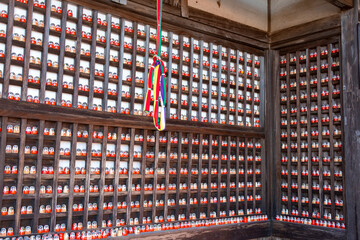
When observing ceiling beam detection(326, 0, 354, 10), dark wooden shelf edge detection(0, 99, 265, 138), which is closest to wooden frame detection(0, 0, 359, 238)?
dark wooden shelf edge detection(0, 99, 265, 138)

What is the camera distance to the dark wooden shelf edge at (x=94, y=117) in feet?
13.2

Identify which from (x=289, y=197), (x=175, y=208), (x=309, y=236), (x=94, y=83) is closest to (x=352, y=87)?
(x=289, y=197)

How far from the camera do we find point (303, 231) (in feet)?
19.0

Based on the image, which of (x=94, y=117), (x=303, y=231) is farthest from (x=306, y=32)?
(x=94, y=117)

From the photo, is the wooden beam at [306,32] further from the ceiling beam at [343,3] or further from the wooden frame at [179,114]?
the ceiling beam at [343,3]

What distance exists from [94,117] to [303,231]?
12.3ft

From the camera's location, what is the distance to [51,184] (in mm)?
4266

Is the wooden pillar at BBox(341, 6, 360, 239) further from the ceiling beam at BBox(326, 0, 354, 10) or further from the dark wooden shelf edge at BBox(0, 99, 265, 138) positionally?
the dark wooden shelf edge at BBox(0, 99, 265, 138)

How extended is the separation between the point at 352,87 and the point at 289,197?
6.65 feet

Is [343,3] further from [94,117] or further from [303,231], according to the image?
[94,117]

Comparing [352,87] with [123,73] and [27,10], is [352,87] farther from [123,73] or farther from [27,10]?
[27,10]

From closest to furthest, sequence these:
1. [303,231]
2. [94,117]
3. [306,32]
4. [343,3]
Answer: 1. [94,117]
2. [343,3]
3. [303,231]
4. [306,32]

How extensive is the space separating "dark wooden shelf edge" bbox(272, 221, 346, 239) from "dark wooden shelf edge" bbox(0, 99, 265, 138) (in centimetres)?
170

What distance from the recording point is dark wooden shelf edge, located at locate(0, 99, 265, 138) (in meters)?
4.03
